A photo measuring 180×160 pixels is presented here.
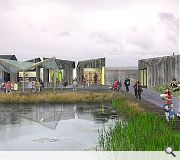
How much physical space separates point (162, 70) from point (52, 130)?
727 inches

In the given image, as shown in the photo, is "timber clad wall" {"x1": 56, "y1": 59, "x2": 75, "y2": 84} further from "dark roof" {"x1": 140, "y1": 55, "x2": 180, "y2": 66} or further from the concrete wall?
"dark roof" {"x1": 140, "y1": 55, "x2": 180, "y2": 66}

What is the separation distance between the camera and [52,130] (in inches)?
406

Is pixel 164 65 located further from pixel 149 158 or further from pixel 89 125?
pixel 149 158

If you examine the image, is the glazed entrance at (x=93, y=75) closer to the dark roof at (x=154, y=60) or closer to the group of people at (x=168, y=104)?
the dark roof at (x=154, y=60)

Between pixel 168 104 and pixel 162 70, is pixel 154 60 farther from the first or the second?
pixel 168 104

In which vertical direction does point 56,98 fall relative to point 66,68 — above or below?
below

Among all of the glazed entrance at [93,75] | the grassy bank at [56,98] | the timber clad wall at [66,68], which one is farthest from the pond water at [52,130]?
the timber clad wall at [66,68]

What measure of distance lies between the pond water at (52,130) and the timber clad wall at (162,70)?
13031mm

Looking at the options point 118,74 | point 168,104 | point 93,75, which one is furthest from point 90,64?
point 168,104

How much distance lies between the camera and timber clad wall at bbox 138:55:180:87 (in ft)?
84.6

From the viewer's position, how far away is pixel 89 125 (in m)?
11.2

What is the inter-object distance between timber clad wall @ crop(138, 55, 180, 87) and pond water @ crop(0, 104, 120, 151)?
13031 millimetres

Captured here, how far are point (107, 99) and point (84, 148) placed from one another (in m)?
12.6

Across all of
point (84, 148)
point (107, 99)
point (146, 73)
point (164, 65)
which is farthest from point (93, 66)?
point (84, 148)
